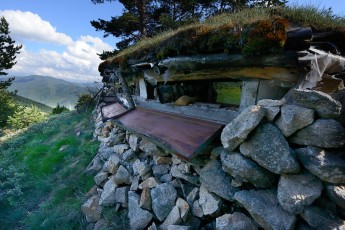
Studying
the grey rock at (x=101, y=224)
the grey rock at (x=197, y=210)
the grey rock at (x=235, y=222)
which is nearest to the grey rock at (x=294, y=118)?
the grey rock at (x=235, y=222)

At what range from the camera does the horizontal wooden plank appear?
10.3ft

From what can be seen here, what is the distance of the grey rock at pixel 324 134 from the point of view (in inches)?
85.7

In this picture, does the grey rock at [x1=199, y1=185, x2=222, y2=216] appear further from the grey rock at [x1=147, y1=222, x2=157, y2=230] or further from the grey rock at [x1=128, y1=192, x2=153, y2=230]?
the grey rock at [x1=128, y1=192, x2=153, y2=230]

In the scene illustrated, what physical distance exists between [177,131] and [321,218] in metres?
2.28

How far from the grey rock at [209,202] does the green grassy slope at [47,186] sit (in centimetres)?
276

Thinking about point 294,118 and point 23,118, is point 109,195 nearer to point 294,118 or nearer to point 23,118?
point 294,118

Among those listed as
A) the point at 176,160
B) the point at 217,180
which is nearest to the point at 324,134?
the point at 217,180

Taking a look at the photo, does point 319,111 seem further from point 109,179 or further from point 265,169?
point 109,179

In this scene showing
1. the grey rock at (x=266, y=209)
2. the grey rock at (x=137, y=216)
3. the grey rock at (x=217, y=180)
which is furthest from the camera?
the grey rock at (x=137, y=216)

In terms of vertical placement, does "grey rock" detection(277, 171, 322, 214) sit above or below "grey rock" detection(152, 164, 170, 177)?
above

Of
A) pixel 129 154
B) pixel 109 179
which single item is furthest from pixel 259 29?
pixel 109 179

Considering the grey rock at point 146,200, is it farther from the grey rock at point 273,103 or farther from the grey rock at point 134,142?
the grey rock at point 273,103

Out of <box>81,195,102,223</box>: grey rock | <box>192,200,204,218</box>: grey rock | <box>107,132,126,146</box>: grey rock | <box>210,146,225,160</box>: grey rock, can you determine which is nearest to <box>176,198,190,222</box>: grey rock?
<box>192,200,204,218</box>: grey rock

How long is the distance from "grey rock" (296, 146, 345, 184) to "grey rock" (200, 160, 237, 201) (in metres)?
0.94
